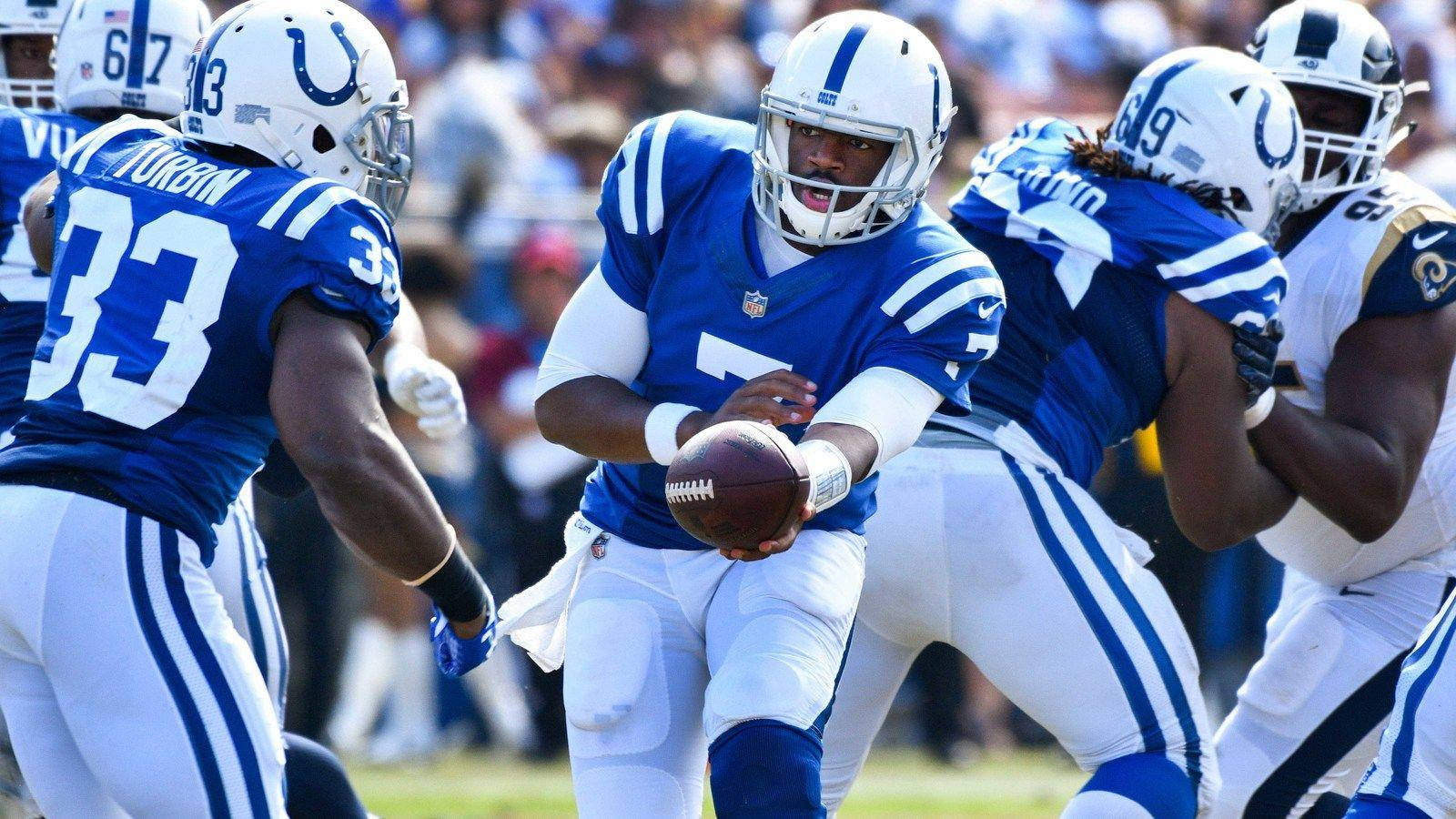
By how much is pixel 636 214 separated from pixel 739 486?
28.8 inches

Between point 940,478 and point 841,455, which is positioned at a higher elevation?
point 841,455

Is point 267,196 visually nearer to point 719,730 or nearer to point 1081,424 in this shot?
point 719,730

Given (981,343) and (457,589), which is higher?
(981,343)

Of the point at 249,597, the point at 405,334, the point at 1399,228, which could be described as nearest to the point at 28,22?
the point at 405,334

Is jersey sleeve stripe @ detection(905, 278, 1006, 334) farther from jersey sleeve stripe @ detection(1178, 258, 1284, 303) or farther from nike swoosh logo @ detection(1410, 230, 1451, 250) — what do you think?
nike swoosh logo @ detection(1410, 230, 1451, 250)

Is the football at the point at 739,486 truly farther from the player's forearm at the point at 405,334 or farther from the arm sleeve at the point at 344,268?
the player's forearm at the point at 405,334

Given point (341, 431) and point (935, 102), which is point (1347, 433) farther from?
point (341, 431)

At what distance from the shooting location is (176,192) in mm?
3271

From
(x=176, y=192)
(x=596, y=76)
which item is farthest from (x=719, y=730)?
(x=596, y=76)

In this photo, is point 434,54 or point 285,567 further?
point 434,54

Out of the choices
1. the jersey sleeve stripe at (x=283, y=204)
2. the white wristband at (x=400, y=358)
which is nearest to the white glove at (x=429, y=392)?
the white wristband at (x=400, y=358)

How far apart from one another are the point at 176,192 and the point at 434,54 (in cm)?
590

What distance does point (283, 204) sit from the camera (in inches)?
126

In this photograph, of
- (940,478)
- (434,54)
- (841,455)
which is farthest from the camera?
(434,54)
